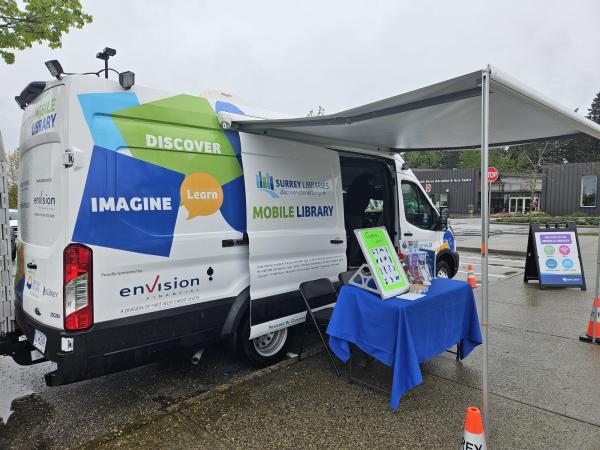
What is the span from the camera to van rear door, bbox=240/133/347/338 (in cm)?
369

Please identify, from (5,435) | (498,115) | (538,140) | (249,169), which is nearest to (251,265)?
(249,169)

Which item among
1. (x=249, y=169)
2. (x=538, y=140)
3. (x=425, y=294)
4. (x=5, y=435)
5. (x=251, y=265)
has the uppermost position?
(x=538, y=140)

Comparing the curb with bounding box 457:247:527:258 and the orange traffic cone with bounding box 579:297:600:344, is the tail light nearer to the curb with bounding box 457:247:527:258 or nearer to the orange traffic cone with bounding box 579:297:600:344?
the orange traffic cone with bounding box 579:297:600:344

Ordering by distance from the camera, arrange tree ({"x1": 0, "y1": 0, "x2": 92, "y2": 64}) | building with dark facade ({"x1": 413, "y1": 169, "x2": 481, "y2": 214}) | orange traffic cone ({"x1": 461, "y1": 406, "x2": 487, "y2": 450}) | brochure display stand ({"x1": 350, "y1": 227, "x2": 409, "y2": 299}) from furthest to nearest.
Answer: building with dark facade ({"x1": 413, "y1": 169, "x2": 481, "y2": 214})
tree ({"x1": 0, "y1": 0, "x2": 92, "y2": 64})
brochure display stand ({"x1": 350, "y1": 227, "x2": 409, "y2": 299})
orange traffic cone ({"x1": 461, "y1": 406, "x2": 487, "y2": 450})

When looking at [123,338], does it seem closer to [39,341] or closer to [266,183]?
[39,341]

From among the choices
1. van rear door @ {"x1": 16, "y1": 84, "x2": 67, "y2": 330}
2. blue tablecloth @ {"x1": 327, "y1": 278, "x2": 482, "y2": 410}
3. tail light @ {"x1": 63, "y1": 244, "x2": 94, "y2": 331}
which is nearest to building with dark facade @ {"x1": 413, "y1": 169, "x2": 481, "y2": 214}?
blue tablecloth @ {"x1": 327, "y1": 278, "x2": 482, "y2": 410}

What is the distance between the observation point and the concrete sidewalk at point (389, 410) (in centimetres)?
273

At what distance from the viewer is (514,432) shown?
2.82m

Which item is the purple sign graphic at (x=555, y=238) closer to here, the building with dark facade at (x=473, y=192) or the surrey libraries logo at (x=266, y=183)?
the surrey libraries logo at (x=266, y=183)

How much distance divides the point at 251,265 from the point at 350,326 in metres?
1.01

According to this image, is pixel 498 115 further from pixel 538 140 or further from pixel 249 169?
pixel 249 169

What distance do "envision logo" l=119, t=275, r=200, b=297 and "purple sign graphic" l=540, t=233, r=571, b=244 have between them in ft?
22.8

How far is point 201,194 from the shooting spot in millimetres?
3326

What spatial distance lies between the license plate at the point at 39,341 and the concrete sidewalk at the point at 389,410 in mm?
748
